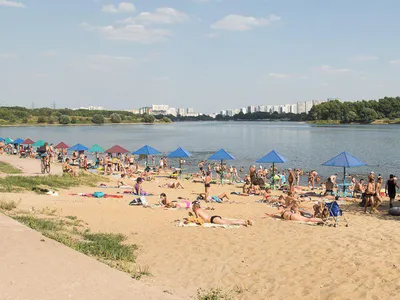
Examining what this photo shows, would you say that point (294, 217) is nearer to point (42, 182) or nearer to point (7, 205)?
point (7, 205)

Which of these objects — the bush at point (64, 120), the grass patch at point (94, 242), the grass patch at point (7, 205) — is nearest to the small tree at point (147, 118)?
the bush at point (64, 120)

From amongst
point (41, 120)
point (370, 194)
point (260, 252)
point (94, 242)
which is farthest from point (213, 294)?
point (41, 120)

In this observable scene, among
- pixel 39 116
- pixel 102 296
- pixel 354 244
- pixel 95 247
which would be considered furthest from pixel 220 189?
pixel 39 116

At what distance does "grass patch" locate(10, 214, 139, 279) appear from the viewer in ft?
23.4

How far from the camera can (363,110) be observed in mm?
138875

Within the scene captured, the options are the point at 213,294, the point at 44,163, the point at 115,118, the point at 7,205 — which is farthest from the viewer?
the point at 115,118

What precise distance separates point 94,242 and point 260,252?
361 centimetres

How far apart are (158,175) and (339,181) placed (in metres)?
12.0

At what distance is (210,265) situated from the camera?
792 cm

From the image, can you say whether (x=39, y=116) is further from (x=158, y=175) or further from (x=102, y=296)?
(x=102, y=296)

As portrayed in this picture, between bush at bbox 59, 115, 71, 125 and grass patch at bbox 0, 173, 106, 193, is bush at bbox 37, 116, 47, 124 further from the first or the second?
grass patch at bbox 0, 173, 106, 193

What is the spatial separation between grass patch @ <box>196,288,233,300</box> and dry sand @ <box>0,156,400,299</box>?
0.55 ft

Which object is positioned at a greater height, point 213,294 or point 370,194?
point 370,194

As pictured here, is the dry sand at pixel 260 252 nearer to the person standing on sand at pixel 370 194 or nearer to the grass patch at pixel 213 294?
the grass patch at pixel 213 294
